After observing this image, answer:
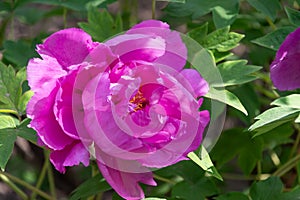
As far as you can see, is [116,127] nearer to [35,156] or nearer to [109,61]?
[109,61]

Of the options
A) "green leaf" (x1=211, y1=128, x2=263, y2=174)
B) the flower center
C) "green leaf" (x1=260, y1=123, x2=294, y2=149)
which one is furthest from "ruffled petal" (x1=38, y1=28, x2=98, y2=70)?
"green leaf" (x1=211, y1=128, x2=263, y2=174)

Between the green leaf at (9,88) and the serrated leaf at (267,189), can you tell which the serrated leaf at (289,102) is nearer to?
the serrated leaf at (267,189)

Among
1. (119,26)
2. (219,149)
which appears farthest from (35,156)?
(119,26)

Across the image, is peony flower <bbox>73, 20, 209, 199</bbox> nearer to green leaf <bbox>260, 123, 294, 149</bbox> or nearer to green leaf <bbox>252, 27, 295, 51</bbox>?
green leaf <bbox>252, 27, 295, 51</bbox>

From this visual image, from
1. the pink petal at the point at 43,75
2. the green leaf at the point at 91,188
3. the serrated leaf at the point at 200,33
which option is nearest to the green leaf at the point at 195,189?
the green leaf at the point at 91,188

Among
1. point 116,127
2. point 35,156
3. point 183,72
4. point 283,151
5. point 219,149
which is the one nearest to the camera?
point 116,127

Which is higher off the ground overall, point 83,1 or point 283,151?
point 83,1

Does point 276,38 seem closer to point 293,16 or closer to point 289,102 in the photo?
point 293,16

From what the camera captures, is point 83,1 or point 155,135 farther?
point 83,1

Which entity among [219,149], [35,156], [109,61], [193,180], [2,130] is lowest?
[35,156]
